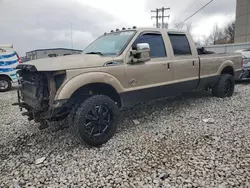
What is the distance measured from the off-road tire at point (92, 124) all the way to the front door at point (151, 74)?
0.51 meters

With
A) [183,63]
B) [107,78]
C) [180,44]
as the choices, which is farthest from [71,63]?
[180,44]

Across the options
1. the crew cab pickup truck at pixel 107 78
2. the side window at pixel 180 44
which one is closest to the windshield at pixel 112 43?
the crew cab pickup truck at pixel 107 78

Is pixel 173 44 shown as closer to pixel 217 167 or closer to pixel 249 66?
pixel 217 167

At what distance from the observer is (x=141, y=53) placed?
12.2ft

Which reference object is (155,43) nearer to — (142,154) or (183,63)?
(183,63)

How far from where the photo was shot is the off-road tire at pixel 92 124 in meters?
3.21

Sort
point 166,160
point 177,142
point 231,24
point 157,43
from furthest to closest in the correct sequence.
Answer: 1. point 231,24
2. point 157,43
3. point 177,142
4. point 166,160

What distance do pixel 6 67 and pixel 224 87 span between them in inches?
381

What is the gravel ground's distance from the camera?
8.45ft

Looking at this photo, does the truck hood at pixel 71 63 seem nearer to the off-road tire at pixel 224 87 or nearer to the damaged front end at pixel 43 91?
the damaged front end at pixel 43 91

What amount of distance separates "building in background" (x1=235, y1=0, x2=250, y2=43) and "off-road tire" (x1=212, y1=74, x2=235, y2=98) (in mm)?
26278

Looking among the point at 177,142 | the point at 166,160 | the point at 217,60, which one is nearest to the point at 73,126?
the point at 166,160

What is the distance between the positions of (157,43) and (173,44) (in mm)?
483

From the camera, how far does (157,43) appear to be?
4402 mm
